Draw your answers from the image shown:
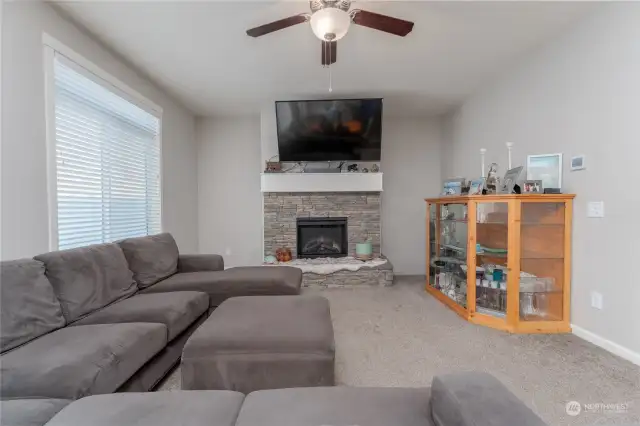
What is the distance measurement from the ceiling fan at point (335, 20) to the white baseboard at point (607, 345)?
2.66m

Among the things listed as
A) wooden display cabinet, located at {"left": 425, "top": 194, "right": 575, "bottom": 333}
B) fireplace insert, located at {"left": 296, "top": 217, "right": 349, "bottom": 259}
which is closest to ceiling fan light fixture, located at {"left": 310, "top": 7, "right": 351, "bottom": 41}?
wooden display cabinet, located at {"left": 425, "top": 194, "right": 575, "bottom": 333}

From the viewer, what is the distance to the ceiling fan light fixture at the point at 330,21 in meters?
1.98

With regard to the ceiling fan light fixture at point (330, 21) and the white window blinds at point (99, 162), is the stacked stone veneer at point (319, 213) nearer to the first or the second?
the white window blinds at point (99, 162)

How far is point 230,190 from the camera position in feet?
17.6

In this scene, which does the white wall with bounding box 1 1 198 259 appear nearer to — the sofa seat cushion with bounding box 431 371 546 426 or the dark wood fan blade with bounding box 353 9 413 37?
the dark wood fan blade with bounding box 353 9 413 37

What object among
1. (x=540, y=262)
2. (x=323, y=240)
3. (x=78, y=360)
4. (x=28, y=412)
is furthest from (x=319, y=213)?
(x=28, y=412)

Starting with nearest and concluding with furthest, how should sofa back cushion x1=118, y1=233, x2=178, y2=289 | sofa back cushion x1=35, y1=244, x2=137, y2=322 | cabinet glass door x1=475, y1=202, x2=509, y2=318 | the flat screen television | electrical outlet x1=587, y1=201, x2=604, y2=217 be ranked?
sofa back cushion x1=35, y1=244, x2=137, y2=322 → electrical outlet x1=587, y1=201, x2=604, y2=217 → sofa back cushion x1=118, y1=233, x2=178, y2=289 → cabinet glass door x1=475, y1=202, x2=509, y2=318 → the flat screen television

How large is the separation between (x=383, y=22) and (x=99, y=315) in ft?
8.66

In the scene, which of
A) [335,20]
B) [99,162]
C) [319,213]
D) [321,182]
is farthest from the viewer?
[319,213]

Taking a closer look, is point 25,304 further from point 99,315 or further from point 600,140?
point 600,140

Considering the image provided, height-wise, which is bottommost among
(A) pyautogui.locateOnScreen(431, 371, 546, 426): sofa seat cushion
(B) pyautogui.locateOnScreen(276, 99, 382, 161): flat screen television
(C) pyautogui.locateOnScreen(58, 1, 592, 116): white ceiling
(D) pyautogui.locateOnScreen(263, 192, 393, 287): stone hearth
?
(A) pyautogui.locateOnScreen(431, 371, 546, 426): sofa seat cushion

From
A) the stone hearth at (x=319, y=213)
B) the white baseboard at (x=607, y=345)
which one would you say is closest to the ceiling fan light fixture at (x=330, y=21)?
the white baseboard at (x=607, y=345)

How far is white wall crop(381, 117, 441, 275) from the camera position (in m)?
5.32

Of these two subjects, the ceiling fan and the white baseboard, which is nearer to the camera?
the ceiling fan
